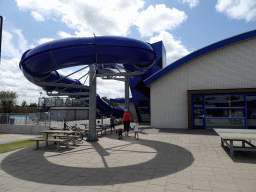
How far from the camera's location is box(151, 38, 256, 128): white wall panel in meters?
13.9

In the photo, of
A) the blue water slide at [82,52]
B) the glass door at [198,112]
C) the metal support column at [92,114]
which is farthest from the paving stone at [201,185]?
the glass door at [198,112]

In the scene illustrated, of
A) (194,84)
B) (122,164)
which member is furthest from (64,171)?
(194,84)

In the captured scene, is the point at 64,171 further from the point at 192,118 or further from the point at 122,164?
the point at 192,118

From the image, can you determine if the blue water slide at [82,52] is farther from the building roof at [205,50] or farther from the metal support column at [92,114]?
the building roof at [205,50]

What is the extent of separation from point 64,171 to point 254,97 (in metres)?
15.2

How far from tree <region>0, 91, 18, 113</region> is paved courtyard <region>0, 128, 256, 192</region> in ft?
141

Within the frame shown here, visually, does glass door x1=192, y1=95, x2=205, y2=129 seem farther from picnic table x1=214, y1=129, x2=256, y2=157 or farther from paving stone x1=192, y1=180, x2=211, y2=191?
paving stone x1=192, y1=180, x2=211, y2=191

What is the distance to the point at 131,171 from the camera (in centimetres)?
505

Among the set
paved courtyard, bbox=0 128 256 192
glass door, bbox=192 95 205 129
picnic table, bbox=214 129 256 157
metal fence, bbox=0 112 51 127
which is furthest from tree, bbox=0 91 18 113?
picnic table, bbox=214 129 256 157

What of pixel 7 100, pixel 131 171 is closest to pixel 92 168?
pixel 131 171

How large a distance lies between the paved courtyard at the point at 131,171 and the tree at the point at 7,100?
4292cm

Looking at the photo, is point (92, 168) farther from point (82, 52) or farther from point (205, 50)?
point (205, 50)

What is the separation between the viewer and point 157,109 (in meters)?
15.9

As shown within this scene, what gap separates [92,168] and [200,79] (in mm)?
12468
